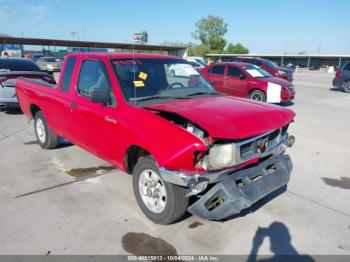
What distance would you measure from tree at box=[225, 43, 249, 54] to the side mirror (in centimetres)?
9615

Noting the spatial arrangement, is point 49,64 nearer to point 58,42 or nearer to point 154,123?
point 58,42

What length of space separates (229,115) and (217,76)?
1013 centimetres

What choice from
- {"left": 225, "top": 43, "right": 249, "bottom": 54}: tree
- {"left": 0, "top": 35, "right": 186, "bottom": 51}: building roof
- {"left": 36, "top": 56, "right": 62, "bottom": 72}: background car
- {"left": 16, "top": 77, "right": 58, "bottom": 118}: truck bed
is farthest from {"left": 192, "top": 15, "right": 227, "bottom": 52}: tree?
{"left": 16, "top": 77, "right": 58, "bottom": 118}: truck bed

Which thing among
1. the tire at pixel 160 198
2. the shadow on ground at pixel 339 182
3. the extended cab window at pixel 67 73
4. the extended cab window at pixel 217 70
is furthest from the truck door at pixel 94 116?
the extended cab window at pixel 217 70

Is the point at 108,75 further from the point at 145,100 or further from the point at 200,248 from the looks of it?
the point at 200,248

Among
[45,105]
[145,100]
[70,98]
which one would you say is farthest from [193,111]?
[45,105]

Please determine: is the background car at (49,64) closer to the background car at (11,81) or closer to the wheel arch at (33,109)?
the background car at (11,81)

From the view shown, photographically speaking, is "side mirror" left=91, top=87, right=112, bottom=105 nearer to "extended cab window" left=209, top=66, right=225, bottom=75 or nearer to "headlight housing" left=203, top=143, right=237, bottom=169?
"headlight housing" left=203, top=143, right=237, bottom=169

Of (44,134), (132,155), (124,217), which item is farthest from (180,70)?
(44,134)

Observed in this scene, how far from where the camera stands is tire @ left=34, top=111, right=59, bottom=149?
603cm

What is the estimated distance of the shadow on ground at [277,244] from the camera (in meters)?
3.12

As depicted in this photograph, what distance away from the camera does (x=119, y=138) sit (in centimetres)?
385

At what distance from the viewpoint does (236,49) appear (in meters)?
96.9

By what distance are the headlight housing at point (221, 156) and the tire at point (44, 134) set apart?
3.91 meters
